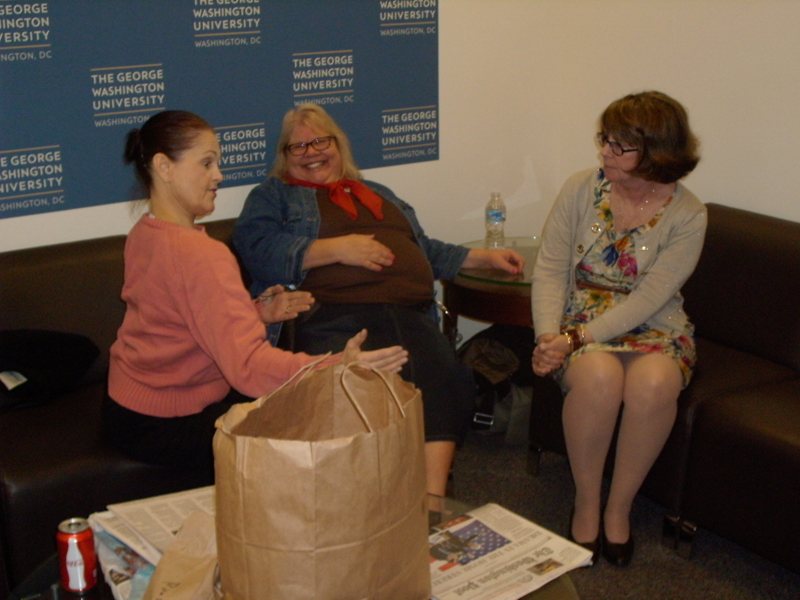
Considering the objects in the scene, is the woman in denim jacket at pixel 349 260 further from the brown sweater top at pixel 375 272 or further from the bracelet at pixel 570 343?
the bracelet at pixel 570 343

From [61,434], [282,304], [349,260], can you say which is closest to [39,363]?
[61,434]

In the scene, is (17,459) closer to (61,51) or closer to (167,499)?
(167,499)

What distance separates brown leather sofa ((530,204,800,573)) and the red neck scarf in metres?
0.77

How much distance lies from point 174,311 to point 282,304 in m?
0.59

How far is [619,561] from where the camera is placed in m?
2.27

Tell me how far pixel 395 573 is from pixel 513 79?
8.95ft

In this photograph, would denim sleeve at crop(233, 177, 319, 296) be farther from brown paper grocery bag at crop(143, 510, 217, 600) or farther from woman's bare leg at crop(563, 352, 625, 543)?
brown paper grocery bag at crop(143, 510, 217, 600)

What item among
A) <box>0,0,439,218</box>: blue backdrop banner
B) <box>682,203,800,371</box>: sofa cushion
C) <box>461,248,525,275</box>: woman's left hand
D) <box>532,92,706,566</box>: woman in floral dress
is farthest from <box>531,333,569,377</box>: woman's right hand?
<box>0,0,439,218</box>: blue backdrop banner

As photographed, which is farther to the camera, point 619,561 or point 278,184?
point 278,184

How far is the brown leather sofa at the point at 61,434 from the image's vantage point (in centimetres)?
197

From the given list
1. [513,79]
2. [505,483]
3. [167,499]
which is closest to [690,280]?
[505,483]

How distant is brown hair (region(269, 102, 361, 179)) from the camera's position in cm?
272

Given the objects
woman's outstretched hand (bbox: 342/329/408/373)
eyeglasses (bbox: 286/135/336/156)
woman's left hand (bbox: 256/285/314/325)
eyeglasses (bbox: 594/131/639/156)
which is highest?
eyeglasses (bbox: 594/131/639/156)

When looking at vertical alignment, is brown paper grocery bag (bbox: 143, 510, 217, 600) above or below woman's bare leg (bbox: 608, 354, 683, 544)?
above
